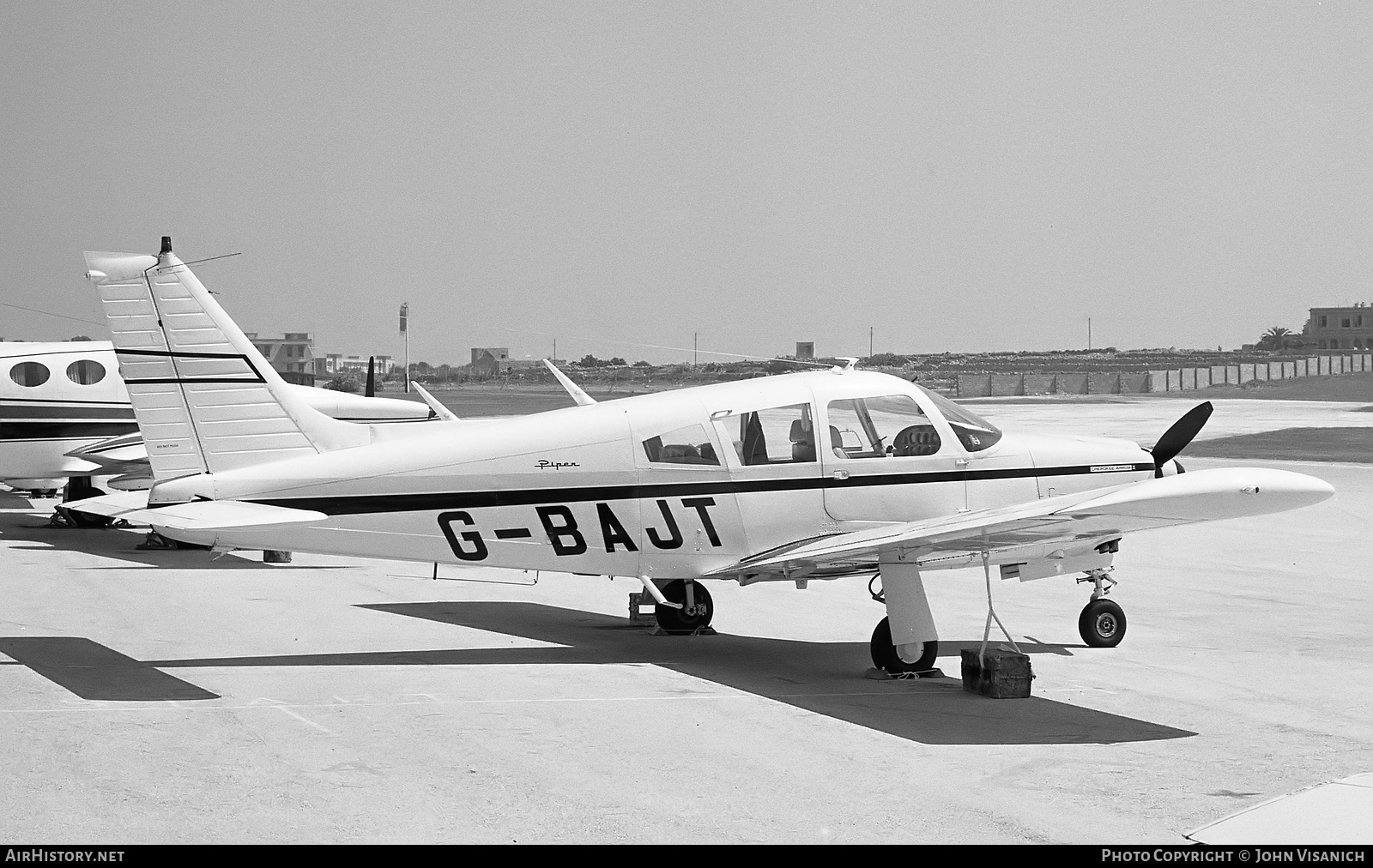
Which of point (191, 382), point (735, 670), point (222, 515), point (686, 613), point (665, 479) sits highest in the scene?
point (191, 382)

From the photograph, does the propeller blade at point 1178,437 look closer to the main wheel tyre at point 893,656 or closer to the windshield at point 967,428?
the windshield at point 967,428

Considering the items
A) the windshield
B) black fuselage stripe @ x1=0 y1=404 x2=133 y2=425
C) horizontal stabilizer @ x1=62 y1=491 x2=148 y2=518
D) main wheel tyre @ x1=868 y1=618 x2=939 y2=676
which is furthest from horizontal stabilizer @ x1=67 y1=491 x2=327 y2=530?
black fuselage stripe @ x1=0 y1=404 x2=133 y2=425

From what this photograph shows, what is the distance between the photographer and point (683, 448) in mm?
11086

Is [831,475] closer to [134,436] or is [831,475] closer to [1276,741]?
[1276,741]

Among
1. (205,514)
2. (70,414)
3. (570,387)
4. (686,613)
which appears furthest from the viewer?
(70,414)

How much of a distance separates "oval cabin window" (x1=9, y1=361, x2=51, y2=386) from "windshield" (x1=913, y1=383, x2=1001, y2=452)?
54.4 feet

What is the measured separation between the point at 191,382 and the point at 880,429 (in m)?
5.82

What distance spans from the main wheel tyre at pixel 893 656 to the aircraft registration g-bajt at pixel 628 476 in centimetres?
2

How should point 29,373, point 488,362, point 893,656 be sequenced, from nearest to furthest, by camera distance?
point 893,656 < point 29,373 < point 488,362

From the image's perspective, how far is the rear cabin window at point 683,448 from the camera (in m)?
11.0

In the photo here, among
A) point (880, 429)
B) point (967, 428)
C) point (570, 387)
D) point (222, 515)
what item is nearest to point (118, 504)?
point (222, 515)

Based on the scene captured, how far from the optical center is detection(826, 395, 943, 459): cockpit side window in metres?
11.2

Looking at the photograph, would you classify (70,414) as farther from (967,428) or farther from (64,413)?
(967,428)

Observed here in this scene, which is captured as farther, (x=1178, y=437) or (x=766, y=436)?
(x=1178, y=437)
